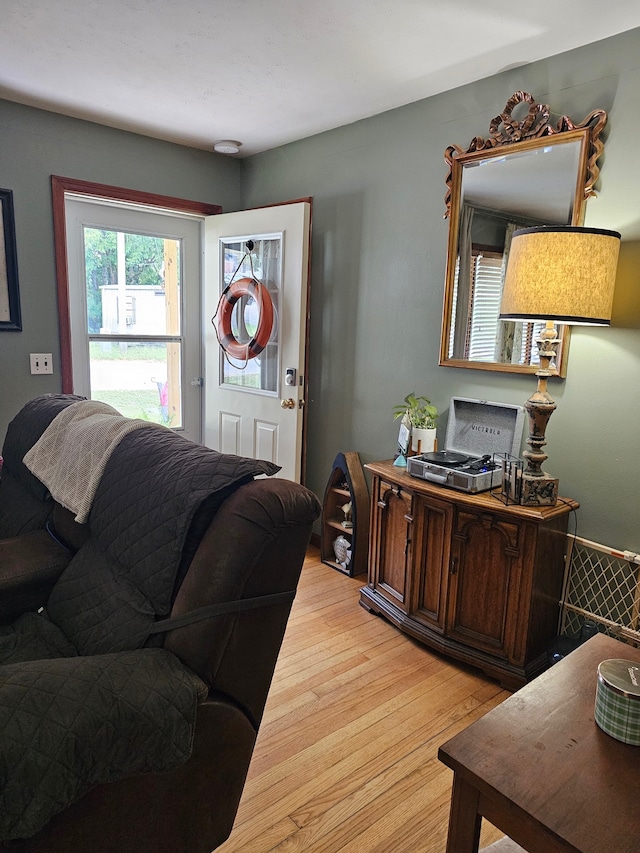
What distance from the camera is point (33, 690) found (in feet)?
3.31

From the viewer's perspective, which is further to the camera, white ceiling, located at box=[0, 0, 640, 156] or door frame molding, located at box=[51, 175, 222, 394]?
door frame molding, located at box=[51, 175, 222, 394]

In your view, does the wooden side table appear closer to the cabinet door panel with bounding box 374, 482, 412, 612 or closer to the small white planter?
the cabinet door panel with bounding box 374, 482, 412, 612

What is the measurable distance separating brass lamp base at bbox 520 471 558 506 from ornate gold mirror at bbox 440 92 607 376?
45cm

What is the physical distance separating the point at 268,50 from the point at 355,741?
2.54m

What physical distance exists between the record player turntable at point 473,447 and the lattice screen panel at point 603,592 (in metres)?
0.44

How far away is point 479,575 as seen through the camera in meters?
2.22

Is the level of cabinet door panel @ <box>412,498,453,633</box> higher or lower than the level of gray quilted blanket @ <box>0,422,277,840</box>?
Result: lower

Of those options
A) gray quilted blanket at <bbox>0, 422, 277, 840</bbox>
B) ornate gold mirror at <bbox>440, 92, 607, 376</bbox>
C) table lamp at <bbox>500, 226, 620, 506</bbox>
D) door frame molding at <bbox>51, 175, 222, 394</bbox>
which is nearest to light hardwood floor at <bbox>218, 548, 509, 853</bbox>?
gray quilted blanket at <bbox>0, 422, 277, 840</bbox>

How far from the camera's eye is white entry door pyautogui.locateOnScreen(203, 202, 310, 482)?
320 centimetres

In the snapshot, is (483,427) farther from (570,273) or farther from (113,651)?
(113,651)

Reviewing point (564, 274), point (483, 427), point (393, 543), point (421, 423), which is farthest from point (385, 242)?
point (393, 543)

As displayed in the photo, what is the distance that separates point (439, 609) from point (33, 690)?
5.55 feet

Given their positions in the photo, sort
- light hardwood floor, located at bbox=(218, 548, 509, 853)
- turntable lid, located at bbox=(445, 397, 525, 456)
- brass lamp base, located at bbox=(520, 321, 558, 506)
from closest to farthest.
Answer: light hardwood floor, located at bbox=(218, 548, 509, 853) → brass lamp base, located at bbox=(520, 321, 558, 506) → turntable lid, located at bbox=(445, 397, 525, 456)

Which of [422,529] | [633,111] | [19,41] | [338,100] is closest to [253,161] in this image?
[338,100]
